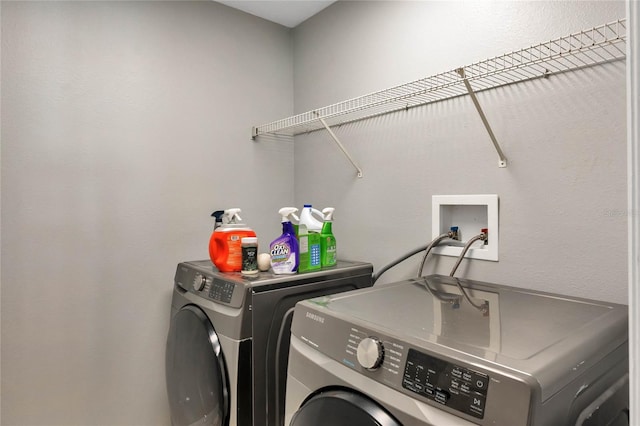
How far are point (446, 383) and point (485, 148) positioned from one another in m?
1.12

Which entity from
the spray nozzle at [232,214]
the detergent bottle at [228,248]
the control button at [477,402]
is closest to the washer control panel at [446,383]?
the control button at [477,402]

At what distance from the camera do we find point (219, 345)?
158 cm

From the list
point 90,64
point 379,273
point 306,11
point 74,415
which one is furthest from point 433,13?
point 74,415

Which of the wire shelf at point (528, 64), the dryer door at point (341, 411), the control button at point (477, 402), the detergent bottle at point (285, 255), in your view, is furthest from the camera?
the detergent bottle at point (285, 255)

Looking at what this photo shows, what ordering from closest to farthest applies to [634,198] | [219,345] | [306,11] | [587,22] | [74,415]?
1. [634,198]
2. [587,22]
3. [219,345]
4. [74,415]
5. [306,11]

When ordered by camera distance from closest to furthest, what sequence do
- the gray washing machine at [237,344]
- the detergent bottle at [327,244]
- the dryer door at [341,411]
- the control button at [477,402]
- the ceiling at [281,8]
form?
the control button at [477,402], the dryer door at [341,411], the gray washing machine at [237,344], the detergent bottle at [327,244], the ceiling at [281,8]

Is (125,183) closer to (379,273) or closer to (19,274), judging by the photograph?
(19,274)

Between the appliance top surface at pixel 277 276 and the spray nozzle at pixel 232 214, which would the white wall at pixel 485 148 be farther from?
the spray nozzle at pixel 232 214

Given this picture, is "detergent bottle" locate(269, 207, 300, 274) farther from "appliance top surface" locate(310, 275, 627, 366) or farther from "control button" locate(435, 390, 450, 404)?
"control button" locate(435, 390, 450, 404)

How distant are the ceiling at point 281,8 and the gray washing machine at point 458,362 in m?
1.94

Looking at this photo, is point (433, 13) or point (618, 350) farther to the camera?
point (433, 13)

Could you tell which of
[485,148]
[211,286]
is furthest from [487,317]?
[211,286]

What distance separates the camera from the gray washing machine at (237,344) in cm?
151

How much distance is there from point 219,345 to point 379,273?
2.90 feet
